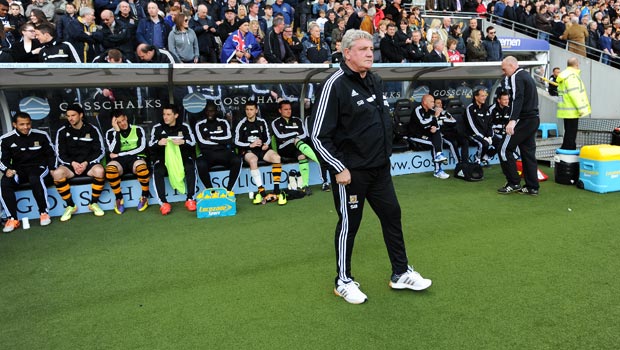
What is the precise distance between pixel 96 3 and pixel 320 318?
334 inches

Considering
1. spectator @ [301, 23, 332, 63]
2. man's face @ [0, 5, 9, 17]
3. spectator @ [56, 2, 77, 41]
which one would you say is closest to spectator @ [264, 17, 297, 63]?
spectator @ [301, 23, 332, 63]

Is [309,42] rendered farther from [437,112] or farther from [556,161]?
[556,161]

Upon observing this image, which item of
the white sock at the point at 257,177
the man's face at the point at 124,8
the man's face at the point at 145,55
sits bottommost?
the white sock at the point at 257,177

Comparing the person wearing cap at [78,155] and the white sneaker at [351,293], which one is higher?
the person wearing cap at [78,155]

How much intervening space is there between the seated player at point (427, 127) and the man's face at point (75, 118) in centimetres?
545

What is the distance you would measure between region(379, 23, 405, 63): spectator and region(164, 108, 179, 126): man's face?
4.90 meters

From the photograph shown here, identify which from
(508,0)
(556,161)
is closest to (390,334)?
(556,161)

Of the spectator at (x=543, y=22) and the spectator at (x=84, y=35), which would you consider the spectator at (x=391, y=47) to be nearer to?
the spectator at (x=84, y=35)

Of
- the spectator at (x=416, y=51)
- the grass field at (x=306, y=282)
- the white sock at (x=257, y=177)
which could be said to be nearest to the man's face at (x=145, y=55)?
the white sock at (x=257, y=177)

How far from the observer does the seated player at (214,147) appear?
684 centimetres

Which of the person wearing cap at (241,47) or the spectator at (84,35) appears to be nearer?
the spectator at (84,35)

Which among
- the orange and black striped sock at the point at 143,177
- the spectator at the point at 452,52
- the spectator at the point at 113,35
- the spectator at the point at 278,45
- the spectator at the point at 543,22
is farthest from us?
the spectator at the point at 543,22

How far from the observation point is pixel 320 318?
309 centimetres

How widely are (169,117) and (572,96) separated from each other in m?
6.24
